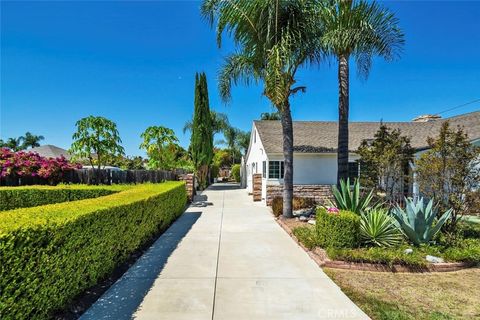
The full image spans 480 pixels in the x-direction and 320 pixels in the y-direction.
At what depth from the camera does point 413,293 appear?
14.6ft

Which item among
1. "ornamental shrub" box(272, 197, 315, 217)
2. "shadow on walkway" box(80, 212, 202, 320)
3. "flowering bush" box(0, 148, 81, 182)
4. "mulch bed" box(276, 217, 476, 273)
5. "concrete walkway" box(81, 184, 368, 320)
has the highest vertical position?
"flowering bush" box(0, 148, 81, 182)

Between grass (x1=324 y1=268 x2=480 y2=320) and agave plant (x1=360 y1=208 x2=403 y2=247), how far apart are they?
1066mm

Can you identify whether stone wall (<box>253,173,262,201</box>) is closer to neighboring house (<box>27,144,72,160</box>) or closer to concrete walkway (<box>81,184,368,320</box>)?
concrete walkway (<box>81,184,368,320</box>)

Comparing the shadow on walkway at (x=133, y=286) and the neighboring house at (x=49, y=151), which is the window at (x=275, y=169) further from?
the neighboring house at (x=49, y=151)

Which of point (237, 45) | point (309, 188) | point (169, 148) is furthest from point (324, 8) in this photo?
point (169, 148)

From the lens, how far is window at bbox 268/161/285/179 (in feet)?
51.5

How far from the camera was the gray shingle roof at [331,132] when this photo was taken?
15.7 metres

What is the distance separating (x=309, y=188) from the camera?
553 inches

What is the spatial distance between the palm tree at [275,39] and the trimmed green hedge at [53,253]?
6116 mm

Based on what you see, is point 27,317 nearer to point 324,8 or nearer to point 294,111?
point 294,111

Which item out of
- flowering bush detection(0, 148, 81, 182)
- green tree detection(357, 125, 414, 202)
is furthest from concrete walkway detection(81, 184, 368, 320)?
flowering bush detection(0, 148, 81, 182)

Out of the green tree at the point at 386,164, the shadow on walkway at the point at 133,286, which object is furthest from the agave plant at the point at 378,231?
the shadow on walkway at the point at 133,286

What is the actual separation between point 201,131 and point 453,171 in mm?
20167

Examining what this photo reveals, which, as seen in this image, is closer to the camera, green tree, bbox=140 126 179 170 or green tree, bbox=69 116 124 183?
Answer: green tree, bbox=69 116 124 183
